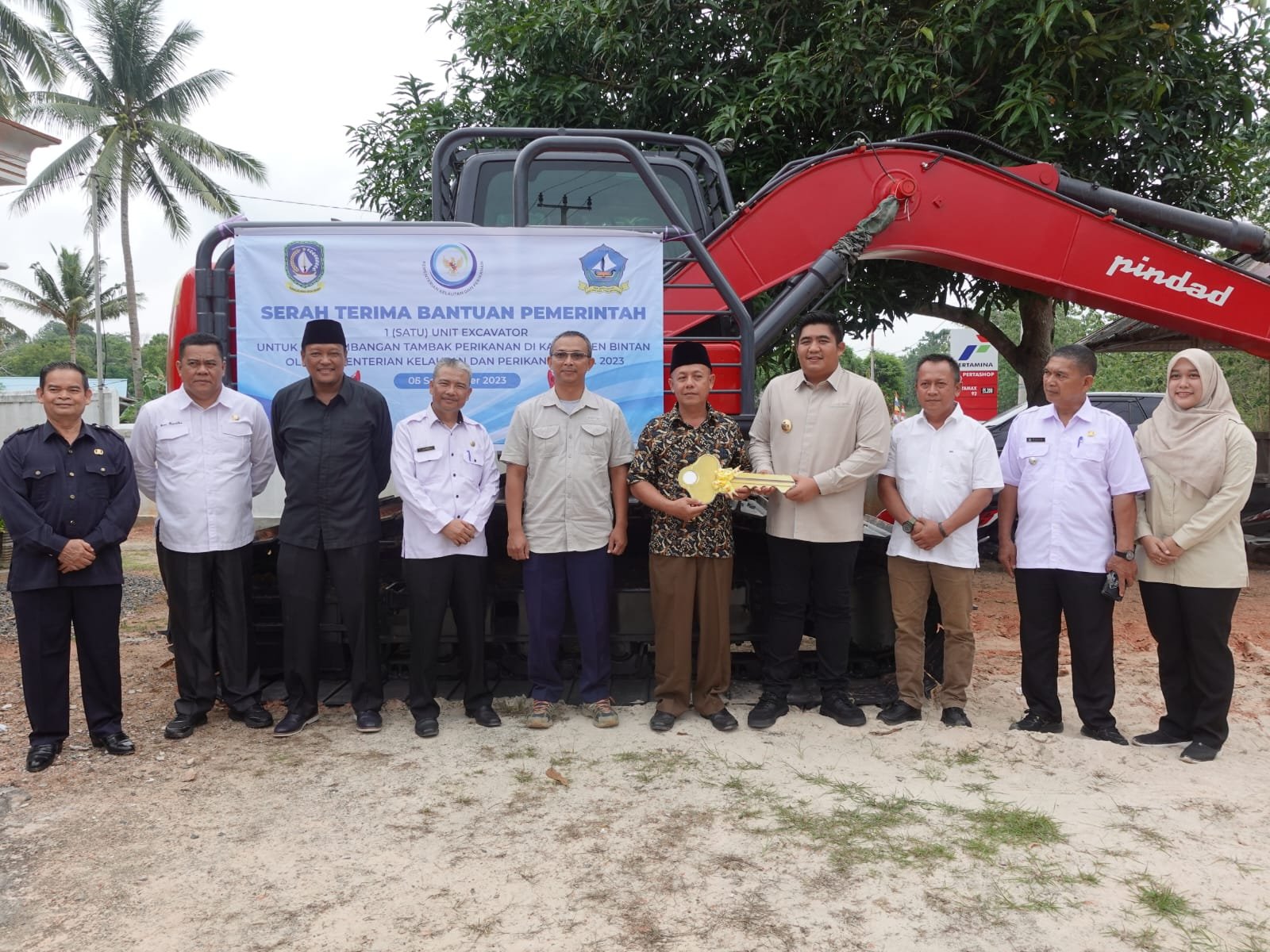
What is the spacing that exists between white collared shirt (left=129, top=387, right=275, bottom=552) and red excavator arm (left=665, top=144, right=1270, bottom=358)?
2.13m

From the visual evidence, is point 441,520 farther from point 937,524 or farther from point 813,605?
point 937,524

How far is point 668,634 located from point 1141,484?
6.90 ft

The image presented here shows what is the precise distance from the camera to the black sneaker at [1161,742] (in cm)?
413

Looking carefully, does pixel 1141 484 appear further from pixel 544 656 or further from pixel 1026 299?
pixel 1026 299

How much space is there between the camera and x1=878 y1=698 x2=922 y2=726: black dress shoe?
4.38 m

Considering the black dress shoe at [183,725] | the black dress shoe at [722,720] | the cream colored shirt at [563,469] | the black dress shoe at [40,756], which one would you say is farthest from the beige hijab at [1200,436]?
the black dress shoe at [40,756]

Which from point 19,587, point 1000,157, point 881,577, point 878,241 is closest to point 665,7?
point 1000,157

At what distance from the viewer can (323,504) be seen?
428cm

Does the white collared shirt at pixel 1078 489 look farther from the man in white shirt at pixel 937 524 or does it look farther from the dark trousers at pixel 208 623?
the dark trousers at pixel 208 623

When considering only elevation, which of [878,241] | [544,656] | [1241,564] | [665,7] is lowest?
[544,656]

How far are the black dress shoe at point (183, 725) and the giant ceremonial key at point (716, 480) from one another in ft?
7.89

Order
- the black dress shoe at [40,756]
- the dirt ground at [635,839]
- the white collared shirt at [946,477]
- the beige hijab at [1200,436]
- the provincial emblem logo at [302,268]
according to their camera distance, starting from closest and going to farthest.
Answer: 1. the dirt ground at [635,839]
2. the black dress shoe at [40,756]
3. the beige hijab at [1200,436]
4. the white collared shirt at [946,477]
5. the provincial emblem logo at [302,268]

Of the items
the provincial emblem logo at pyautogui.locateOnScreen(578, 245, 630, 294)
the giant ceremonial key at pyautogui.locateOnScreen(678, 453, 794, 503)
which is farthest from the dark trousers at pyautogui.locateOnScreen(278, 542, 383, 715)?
the provincial emblem logo at pyautogui.locateOnScreen(578, 245, 630, 294)

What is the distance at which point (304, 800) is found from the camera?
3.55 m
